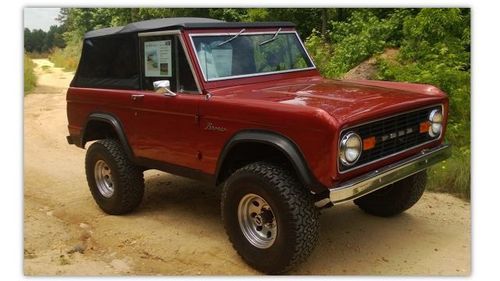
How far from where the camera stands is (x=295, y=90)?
13.1ft

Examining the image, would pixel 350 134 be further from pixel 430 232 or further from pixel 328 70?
pixel 328 70

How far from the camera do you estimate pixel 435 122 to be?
12.7 ft

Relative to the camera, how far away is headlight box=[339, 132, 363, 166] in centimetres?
317

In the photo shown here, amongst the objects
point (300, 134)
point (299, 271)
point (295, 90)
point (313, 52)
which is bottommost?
point (299, 271)

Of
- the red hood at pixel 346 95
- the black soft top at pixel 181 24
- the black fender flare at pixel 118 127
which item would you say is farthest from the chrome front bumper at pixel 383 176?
the black fender flare at pixel 118 127

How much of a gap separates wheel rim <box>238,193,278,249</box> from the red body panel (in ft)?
1.26

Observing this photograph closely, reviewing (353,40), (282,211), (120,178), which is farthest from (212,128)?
(353,40)

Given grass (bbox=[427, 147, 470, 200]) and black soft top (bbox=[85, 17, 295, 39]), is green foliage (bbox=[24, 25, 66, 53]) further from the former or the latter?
grass (bbox=[427, 147, 470, 200])

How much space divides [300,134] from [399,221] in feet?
5.83

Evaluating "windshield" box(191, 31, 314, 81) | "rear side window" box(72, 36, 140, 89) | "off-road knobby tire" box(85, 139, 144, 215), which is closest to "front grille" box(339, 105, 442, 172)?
"windshield" box(191, 31, 314, 81)

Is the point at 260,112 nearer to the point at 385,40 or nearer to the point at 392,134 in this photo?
the point at 392,134

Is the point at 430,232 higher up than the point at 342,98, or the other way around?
the point at 342,98

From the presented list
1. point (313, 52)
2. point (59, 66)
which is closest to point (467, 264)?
point (313, 52)

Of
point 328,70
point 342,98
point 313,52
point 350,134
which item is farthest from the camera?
point 328,70
